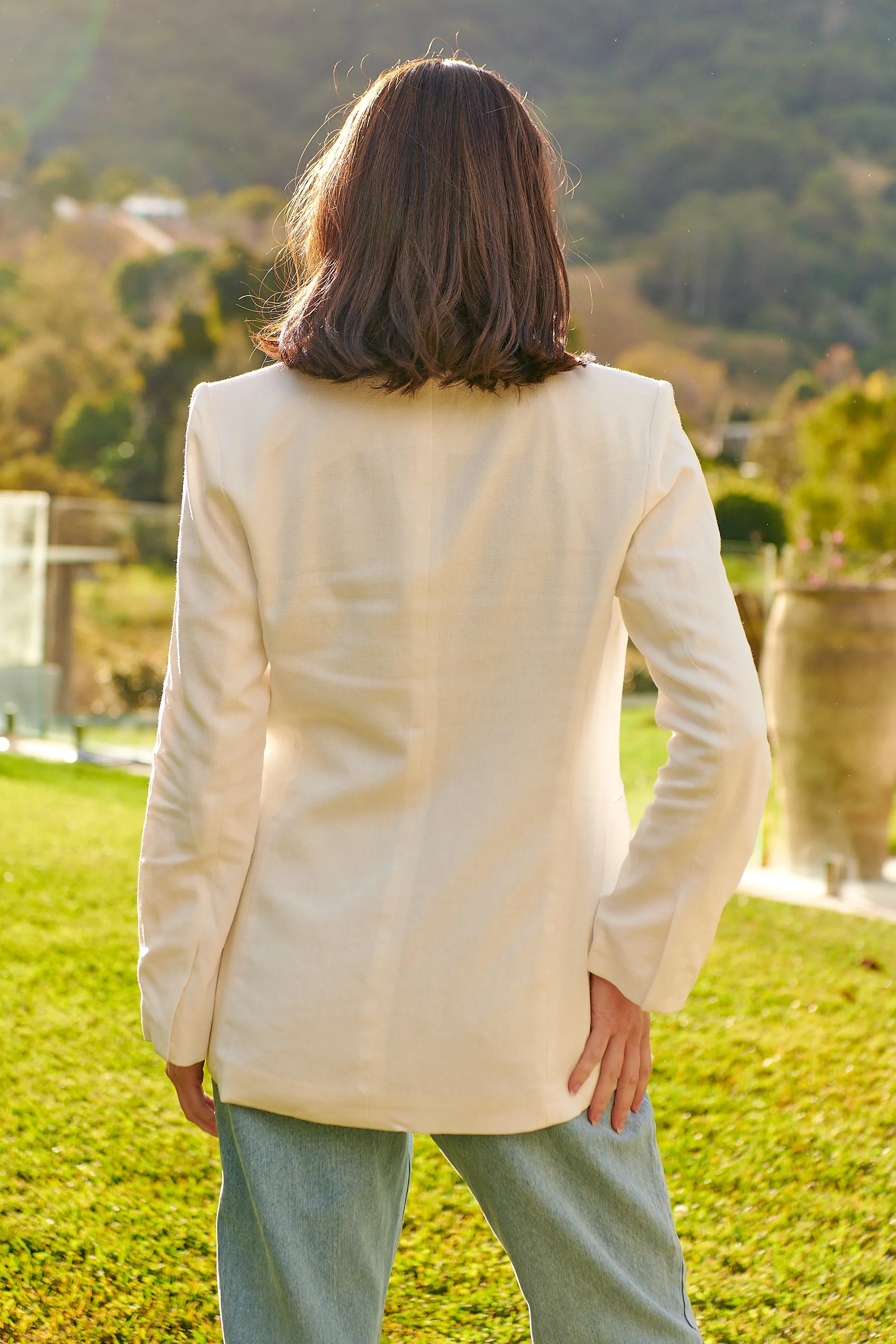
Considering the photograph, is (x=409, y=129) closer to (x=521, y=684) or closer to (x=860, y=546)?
(x=521, y=684)

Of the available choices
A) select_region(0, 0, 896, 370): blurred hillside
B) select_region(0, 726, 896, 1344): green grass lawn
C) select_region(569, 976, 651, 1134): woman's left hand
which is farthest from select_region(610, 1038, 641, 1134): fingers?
select_region(0, 0, 896, 370): blurred hillside

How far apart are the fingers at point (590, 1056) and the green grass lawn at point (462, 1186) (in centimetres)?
105

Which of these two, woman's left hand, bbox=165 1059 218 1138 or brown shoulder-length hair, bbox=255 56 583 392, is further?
woman's left hand, bbox=165 1059 218 1138

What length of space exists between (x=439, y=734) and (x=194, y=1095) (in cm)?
43

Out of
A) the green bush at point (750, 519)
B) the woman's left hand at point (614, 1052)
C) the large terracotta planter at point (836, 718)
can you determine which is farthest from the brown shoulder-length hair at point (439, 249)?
the green bush at point (750, 519)

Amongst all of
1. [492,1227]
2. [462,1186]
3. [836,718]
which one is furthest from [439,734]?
[836,718]

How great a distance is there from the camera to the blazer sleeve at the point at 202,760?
1026 millimetres

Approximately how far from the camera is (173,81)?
117 feet

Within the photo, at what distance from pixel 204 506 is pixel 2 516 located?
295 inches

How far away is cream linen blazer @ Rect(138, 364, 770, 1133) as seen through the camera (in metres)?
0.99

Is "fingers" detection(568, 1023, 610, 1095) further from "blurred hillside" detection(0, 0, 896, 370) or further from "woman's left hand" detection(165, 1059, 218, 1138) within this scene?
"blurred hillside" detection(0, 0, 896, 370)

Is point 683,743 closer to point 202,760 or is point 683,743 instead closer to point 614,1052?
point 614,1052

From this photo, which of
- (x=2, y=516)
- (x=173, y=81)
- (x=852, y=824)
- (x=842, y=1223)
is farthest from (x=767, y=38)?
(x=842, y=1223)

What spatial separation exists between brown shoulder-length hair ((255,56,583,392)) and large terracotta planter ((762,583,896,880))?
12.1ft
